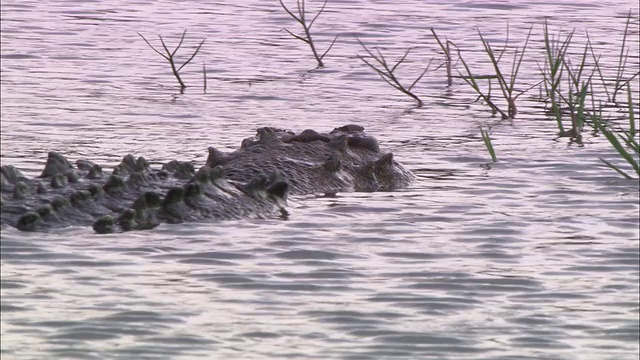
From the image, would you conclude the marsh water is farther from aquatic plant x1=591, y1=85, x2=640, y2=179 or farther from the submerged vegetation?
aquatic plant x1=591, y1=85, x2=640, y2=179

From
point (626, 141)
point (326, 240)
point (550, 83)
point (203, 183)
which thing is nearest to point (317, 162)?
point (203, 183)

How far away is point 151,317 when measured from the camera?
6.76m

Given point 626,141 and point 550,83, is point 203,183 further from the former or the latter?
point 550,83

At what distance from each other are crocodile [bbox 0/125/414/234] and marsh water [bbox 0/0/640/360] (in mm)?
151

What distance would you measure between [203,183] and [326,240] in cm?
96

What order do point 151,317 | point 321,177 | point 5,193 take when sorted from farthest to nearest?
point 321,177, point 5,193, point 151,317

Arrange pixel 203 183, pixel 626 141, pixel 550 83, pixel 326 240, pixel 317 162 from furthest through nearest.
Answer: pixel 550 83 < pixel 317 162 < pixel 626 141 < pixel 203 183 < pixel 326 240

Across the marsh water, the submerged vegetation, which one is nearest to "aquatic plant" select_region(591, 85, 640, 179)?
the marsh water

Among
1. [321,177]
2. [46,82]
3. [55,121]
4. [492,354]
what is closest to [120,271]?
[492,354]

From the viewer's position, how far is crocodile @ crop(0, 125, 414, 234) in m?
8.43

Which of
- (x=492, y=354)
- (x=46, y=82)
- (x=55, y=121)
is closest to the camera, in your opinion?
(x=492, y=354)

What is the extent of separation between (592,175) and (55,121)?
4.63 metres

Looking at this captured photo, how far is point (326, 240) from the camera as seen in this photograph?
8.53 metres

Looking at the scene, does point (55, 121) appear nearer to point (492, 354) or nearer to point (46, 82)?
point (46, 82)
